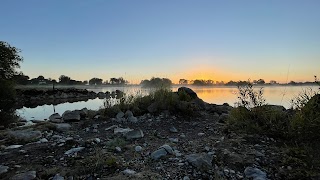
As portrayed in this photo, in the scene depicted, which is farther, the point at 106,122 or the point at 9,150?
the point at 106,122

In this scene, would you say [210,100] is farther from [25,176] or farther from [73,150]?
[25,176]

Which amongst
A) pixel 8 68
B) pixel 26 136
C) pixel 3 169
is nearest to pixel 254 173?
pixel 3 169

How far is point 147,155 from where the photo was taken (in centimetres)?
450

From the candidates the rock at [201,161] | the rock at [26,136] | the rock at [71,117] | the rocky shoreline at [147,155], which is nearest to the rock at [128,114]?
the rocky shoreline at [147,155]

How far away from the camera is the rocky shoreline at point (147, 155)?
145 inches

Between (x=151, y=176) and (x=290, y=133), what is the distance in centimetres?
299

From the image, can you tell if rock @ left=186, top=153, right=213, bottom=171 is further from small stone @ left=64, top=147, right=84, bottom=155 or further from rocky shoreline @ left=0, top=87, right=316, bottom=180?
small stone @ left=64, top=147, right=84, bottom=155

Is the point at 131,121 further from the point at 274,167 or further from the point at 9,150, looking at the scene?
the point at 274,167

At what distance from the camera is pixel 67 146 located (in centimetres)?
509

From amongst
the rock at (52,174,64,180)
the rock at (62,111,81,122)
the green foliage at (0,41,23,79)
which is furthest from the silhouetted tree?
the rock at (52,174,64,180)

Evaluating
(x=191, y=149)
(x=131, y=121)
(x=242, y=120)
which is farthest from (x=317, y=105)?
(x=131, y=121)

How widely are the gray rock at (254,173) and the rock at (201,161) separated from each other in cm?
56

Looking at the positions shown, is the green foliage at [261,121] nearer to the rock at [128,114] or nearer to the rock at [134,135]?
the rock at [134,135]

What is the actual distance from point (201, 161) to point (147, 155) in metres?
1.10
